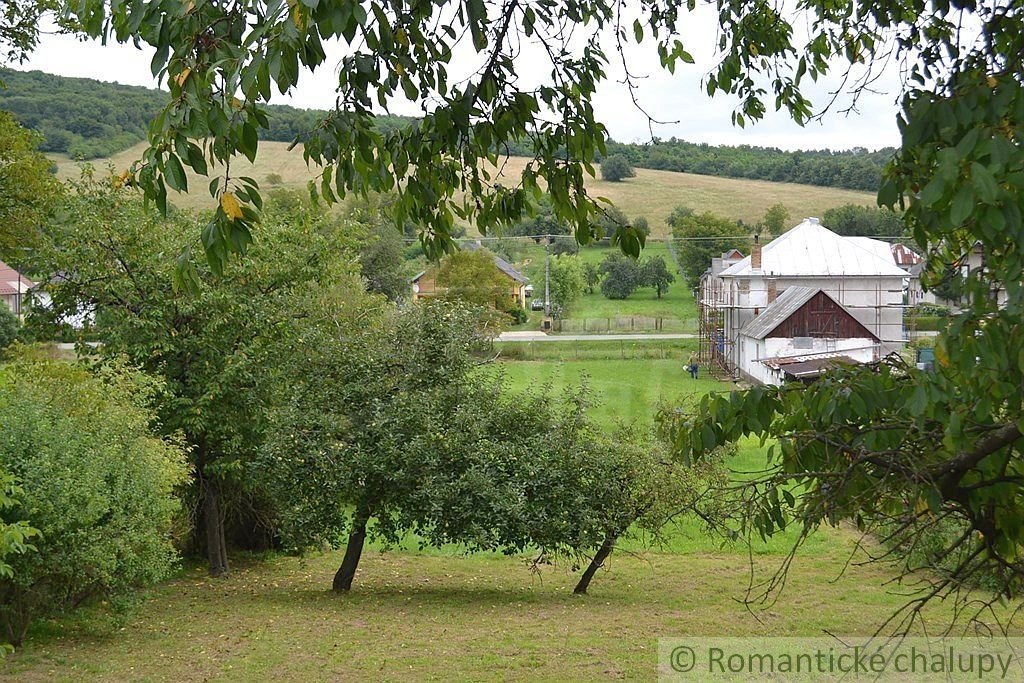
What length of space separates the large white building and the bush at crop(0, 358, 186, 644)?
22.2 metres

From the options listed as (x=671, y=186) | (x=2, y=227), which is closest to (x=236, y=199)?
(x=2, y=227)

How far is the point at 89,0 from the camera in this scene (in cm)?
258

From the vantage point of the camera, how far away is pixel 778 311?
3344 centimetres

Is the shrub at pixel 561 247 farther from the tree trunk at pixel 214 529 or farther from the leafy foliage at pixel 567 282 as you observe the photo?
the tree trunk at pixel 214 529

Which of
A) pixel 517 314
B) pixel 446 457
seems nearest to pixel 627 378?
pixel 517 314

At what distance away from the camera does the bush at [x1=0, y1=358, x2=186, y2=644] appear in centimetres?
1022

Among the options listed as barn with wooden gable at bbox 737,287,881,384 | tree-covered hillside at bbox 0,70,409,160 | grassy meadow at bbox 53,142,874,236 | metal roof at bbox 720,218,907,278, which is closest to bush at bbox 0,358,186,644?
grassy meadow at bbox 53,142,874,236

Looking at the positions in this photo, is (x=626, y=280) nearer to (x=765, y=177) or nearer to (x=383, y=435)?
(x=765, y=177)

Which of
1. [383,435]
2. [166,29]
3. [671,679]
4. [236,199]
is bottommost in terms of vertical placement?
[671,679]

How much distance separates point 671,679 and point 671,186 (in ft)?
96.6

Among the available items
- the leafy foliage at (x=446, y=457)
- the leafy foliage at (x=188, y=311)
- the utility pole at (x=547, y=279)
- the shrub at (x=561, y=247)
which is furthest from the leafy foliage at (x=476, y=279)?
the leafy foliage at (x=446, y=457)

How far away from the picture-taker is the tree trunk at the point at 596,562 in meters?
14.8

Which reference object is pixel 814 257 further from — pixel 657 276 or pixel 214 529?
pixel 214 529
